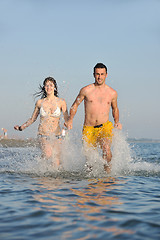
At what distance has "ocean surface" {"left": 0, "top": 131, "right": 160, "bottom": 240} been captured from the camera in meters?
3.17

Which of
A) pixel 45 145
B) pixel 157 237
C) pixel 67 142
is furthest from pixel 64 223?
Answer: pixel 67 142

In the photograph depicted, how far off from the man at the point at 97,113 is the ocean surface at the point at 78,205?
284mm

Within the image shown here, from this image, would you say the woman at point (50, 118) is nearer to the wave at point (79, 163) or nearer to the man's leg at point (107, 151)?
the wave at point (79, 163)

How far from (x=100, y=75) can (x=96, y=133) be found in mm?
1266

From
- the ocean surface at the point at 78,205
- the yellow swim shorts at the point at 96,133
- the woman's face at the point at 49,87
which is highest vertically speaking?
the woman's face at the point at 49,87

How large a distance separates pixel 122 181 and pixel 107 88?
7.07 ft

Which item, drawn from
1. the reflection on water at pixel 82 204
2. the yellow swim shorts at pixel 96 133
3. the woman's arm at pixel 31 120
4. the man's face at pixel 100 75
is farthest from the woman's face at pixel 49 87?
the reflection on water at pixel 82 204

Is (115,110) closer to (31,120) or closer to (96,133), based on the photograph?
(96,133)

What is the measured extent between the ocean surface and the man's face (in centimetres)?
157

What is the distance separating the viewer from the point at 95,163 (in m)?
7.46

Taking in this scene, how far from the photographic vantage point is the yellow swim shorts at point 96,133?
7357mm

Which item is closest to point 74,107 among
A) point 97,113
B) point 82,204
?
point 97,113

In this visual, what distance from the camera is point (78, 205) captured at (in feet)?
13.7

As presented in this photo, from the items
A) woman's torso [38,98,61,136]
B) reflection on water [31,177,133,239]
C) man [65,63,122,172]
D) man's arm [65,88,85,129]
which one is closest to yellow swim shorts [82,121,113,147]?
man [65,63,122,172]
